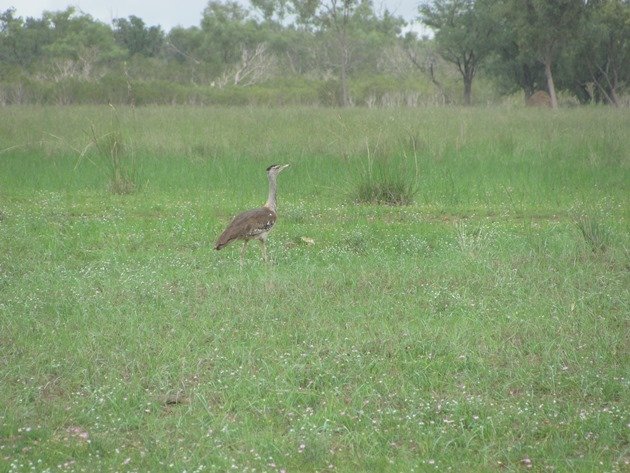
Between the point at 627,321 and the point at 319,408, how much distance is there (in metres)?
2.73

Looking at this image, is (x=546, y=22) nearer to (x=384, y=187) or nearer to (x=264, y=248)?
(x=384, y=187)

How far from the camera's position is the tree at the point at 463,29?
40.1m

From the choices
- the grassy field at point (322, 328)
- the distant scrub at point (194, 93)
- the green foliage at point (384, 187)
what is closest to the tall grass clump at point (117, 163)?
the grassy field at point (322, 328)

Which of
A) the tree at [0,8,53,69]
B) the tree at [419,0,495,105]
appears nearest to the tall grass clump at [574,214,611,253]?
the tree at [419,0,495,105]

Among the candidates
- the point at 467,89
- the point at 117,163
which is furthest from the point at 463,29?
the point at 117,163

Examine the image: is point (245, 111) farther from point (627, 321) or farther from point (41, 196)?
point (627, 321)

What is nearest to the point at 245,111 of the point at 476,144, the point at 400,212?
the point at 476,144

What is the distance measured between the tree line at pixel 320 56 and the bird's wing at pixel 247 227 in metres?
14.8

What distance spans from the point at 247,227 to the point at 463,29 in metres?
34.2

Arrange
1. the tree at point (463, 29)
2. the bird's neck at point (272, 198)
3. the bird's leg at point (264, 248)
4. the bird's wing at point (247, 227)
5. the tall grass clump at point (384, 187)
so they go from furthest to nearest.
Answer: the tree at point (463, 29)
the tall grass clump at point (384, 187)
the bird's neck at point (272, 198)
the bird's leg at point (264, 248)
the bird's wing at point (247, 227)

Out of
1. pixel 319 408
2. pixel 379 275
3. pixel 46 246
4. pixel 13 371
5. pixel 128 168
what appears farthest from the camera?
pixel 128 168

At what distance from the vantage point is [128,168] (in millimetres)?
13898

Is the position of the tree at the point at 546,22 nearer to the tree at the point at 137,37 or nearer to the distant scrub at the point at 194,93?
the distant scrub at the point at 194,93

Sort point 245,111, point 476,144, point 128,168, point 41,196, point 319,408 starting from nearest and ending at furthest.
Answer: point 319,408
point 41,196
point 128,168
point 476,144
point 245,111
